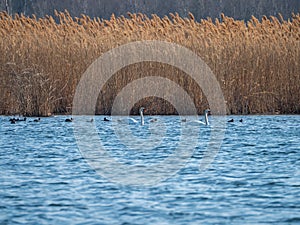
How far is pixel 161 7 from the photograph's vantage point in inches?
2330

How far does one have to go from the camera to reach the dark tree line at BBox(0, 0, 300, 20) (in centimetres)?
5522

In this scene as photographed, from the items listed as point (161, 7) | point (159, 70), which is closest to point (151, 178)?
point (159, 70)

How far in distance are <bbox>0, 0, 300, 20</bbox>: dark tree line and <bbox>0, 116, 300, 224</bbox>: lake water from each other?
1688 inches

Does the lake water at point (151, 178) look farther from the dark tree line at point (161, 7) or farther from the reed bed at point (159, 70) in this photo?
the dark tree line at point (161, 7)

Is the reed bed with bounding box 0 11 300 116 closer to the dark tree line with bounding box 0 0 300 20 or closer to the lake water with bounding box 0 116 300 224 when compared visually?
the lake water with bounding box 0 116 300 224

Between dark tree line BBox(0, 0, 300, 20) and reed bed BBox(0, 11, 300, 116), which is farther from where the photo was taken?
dark tree line BBox(0, 0, 300, 20)

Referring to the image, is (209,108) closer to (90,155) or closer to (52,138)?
(52,138)

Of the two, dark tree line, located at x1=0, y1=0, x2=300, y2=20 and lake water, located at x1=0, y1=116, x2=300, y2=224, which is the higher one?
dark tree line, located at x1=0, y1=0, x2=300, y2=20

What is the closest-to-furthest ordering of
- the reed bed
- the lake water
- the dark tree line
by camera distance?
the lake water
the reed bed
the dark tree line

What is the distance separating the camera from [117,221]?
6.32 meters

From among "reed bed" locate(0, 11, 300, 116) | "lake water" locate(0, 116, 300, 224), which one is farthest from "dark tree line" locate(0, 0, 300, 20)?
"lake water" locate(0, 116, 300, 224)

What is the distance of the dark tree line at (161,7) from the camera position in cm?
5522

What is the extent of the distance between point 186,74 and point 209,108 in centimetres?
77

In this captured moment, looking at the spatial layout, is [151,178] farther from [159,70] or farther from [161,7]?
[161,7]
